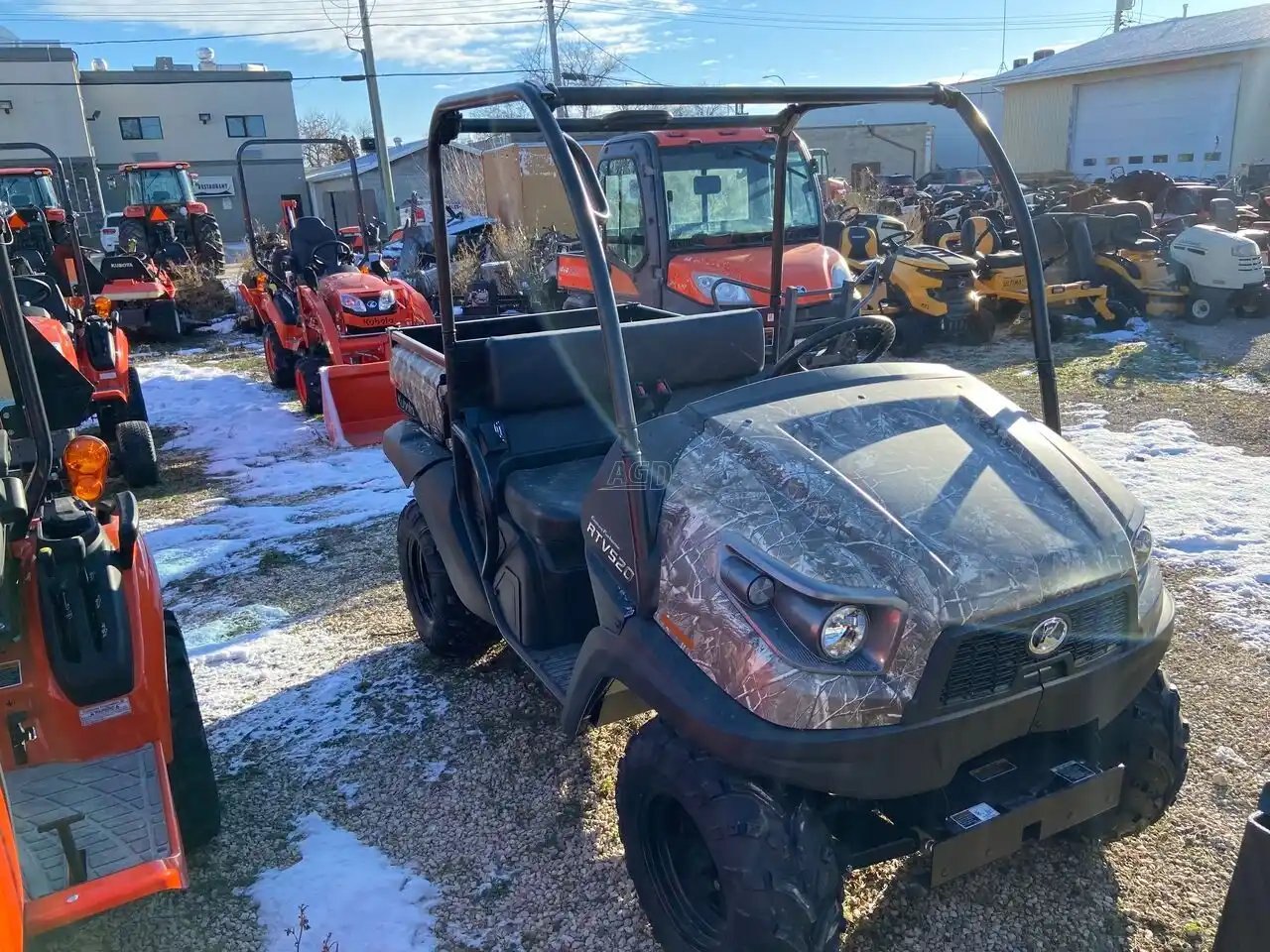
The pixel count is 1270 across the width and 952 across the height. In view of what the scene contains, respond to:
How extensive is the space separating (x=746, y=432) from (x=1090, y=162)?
29.0m

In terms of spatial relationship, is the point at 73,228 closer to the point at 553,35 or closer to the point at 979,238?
the point at 979,238

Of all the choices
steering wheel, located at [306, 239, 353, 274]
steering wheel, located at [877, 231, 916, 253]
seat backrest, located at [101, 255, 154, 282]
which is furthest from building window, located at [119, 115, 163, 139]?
steering wheel, located at [877, 231, 916, 253]

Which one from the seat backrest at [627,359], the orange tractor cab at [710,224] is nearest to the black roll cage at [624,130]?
the seat backrest at [627,359]

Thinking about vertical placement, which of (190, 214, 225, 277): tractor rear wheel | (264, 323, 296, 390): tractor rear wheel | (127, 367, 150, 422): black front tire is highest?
(190, 214, 225, 277): tractor rear wheel

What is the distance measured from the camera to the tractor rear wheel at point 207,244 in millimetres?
15550

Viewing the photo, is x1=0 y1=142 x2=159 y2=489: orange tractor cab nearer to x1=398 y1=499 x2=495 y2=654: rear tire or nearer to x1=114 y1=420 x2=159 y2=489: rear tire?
x1=114 y1=420 x2=159 y2=489: rear tire

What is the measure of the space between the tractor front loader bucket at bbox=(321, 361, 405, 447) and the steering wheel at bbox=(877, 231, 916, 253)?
19.1 feet

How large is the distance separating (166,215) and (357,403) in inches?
455

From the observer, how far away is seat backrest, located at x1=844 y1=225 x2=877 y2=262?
10.4 metres

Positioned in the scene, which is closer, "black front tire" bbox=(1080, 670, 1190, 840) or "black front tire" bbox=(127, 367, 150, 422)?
"black front tire" bbox=(1080, 670, 1190, 840)

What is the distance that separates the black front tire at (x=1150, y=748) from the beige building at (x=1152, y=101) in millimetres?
22892

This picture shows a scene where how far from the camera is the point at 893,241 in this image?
10578 millimetres

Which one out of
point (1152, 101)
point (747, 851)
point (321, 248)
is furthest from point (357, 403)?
point (1152, 101)

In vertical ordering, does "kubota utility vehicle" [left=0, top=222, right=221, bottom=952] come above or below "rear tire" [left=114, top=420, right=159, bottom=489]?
above
